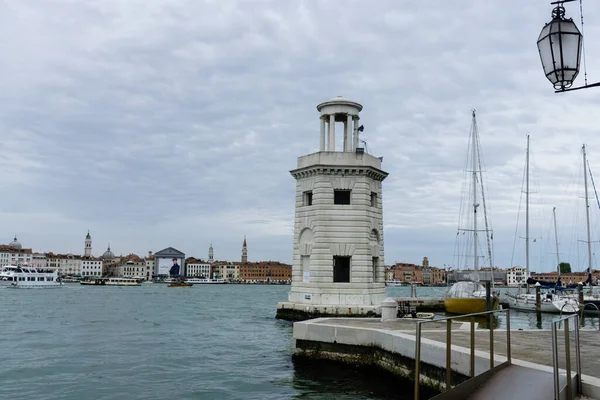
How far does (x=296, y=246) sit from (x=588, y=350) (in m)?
19.7

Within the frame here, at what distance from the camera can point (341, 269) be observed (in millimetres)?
29469

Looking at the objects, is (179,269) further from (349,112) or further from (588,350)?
(588,350)

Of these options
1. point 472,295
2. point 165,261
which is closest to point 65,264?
point 165,261

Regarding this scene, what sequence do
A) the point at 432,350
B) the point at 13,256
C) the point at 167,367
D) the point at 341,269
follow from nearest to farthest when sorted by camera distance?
1. the point at 432,350
2. the point at 167,367
3. the point at 341,269
4. the point at 13,256

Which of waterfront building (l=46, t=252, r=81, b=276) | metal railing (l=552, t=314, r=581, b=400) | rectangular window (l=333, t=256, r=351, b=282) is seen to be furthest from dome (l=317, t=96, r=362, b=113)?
waterfront building (l=46, t=252, r=81, b=276)

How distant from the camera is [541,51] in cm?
643

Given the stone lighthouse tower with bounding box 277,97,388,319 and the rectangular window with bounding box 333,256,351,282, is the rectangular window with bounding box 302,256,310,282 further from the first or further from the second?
the rectangular window with bounding box 333,256,351,282

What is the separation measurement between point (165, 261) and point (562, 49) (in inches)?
7773

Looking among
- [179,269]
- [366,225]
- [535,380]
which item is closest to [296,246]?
[366,225]

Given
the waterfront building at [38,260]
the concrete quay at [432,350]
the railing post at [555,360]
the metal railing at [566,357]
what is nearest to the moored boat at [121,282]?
the waterfront building at [38,260]

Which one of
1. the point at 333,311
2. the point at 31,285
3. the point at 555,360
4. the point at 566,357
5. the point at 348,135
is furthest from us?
the point at 31,285

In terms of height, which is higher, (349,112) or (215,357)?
(349,112)

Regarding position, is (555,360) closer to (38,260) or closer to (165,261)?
(165,261)

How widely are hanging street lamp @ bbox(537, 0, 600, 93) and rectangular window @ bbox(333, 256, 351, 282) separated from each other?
76.8ft
